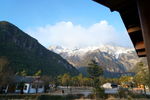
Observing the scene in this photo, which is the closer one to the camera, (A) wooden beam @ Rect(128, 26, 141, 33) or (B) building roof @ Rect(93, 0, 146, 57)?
(B) building roof @ Rect(93, 0, 146, 57)

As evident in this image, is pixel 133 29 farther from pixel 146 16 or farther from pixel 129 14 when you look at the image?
pixel 146 16

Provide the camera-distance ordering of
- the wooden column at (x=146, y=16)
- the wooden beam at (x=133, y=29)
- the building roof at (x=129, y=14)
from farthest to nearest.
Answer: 1. the wooden beam at (x=133, y=29)
2. the building roof at (x=129, y=14)
3. the wooden column at (x=146, y=16)

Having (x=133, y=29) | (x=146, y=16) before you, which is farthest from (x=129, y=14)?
(x=146, y=16)

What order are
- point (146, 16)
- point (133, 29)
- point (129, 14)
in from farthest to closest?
1. point (133, 29)
2. point (129, 14)
3. point (146, 16)

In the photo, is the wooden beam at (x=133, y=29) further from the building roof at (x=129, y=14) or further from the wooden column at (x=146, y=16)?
the wooden column at (x=146, y=16)

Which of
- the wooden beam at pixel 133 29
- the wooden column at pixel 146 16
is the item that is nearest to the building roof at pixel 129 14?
the wooden beam at pixel 133 29

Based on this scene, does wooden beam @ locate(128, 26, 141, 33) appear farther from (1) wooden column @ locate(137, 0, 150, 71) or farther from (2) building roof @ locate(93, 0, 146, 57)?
(1) wooden column @ locate(137, 0, 150, 71)

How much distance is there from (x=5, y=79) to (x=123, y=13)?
34866 millimetres

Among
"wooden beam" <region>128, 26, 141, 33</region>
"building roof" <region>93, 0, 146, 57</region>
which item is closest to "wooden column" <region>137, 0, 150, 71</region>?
"building roof" <region>93, 0, 146, 57</region>

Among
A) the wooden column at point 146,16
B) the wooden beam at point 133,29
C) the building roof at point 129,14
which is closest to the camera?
the wooden column at point 146,16

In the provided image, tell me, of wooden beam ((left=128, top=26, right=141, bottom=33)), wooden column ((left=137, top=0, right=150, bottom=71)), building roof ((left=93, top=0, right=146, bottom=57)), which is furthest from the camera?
wooden beam ((left=128, top=26, right=141, bottom=33))

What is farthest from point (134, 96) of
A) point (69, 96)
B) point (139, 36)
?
point (139, 36)

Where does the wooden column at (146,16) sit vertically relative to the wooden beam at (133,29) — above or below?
below

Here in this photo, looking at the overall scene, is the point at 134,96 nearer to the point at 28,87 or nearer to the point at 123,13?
the point at 28,87
